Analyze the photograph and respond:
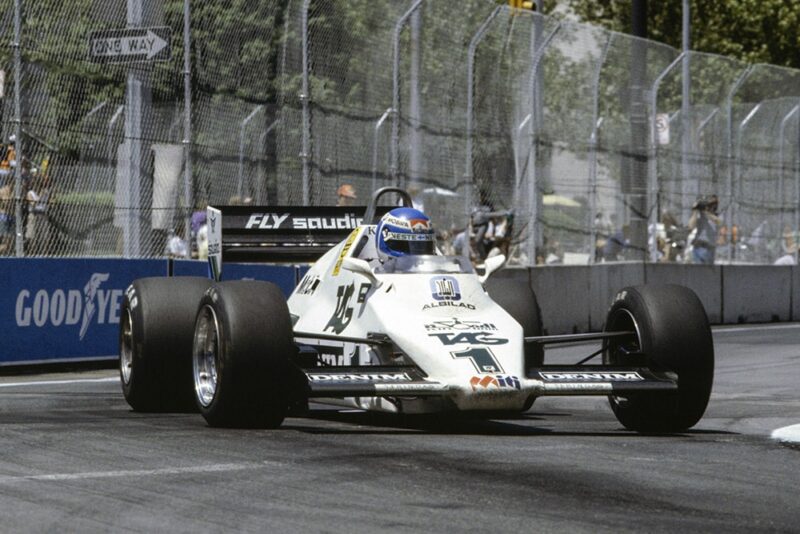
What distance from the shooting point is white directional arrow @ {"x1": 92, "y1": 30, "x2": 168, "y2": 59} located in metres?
15.2

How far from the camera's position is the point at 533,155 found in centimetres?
2167

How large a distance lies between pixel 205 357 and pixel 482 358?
1.89 meters

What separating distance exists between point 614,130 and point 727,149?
3.59 m

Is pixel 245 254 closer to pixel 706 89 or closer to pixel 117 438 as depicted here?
pixel 117 438

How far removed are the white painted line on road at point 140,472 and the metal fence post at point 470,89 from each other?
493 inches

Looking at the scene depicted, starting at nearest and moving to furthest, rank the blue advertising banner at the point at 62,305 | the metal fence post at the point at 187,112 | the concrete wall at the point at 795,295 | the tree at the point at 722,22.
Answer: the blue advertising banner at the point at 62,305, the metal fence post at the point at 187,112, the concrete wall at the point at 795,295, the tree at the point at 722,22

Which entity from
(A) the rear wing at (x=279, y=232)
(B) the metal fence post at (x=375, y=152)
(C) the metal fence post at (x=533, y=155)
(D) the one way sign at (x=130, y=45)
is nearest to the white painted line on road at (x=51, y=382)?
(A) the rear wing at (x=279, y=232)

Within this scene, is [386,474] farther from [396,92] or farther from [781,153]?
[781,153]

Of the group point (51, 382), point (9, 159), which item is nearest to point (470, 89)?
point (9, 159)

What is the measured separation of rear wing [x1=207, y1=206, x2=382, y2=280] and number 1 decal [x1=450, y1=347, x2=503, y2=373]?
408 cm

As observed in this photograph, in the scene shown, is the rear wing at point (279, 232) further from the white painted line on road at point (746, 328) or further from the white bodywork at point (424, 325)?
the white painted line on road at point (746, 328)

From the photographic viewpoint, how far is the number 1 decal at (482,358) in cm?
919

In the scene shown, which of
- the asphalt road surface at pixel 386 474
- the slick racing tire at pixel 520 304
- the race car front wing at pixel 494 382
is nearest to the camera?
the asphalt road surface at pixel 386 474

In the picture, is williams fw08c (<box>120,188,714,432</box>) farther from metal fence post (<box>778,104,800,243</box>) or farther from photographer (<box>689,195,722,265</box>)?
metal fence post (<box>778,104,800,243</box>)
